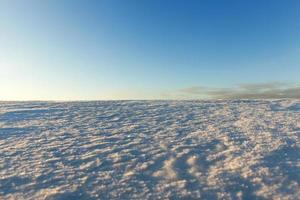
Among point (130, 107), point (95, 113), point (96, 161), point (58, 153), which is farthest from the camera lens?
point (130, 107)

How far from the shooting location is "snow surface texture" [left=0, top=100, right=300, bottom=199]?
7.39 metres

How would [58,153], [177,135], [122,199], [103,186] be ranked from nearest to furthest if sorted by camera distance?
1. [122,199]
2. [103,186]
3. [58,153]
4. [177,135]

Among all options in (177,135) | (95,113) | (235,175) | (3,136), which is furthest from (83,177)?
(95,113)

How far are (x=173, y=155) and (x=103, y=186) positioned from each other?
2.23m

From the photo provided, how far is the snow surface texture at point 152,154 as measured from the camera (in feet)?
24.2

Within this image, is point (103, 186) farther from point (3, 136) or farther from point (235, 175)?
point (3, 136)

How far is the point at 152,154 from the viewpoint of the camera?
30.7 feet

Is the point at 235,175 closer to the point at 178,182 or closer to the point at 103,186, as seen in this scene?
the point at 178,182

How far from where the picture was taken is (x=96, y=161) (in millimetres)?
8977

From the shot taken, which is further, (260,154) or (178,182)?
(260,154)

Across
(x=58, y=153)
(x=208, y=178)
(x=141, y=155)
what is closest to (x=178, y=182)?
(x=208, y=178)

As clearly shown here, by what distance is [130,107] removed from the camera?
54.5 ft

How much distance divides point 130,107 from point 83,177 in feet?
28.6

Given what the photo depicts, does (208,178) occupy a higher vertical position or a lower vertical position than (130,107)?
lower
